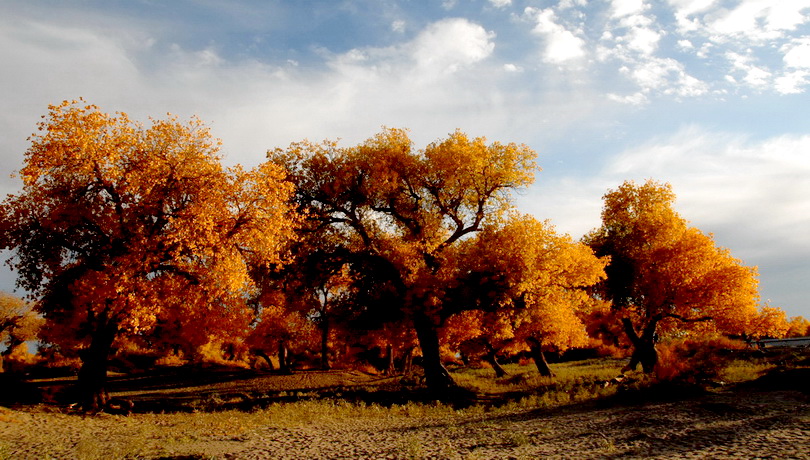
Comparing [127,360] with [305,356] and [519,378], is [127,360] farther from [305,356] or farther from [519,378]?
[519,378]

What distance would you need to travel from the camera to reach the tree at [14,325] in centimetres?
5297

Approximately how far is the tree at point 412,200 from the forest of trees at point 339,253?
0.34ft

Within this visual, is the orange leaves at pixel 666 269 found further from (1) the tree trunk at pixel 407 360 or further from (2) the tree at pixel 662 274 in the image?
(1) the tree trunk at pixel 407 360

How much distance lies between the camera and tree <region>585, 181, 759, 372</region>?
29.3m

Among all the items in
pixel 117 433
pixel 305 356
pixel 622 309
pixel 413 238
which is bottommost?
pixel 305 356

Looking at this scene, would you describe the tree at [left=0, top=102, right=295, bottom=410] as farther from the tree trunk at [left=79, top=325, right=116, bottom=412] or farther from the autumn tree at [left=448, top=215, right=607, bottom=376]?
the autumn tree at [left=448, top=215, right=607, bottom=376]

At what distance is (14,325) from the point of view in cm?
5153

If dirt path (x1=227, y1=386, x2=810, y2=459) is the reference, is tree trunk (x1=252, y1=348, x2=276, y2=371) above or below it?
below

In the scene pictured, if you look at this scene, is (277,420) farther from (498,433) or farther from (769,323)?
(769,323)

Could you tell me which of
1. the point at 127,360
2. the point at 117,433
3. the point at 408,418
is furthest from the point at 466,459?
the point at 127,360

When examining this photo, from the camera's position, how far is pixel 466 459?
9555mm

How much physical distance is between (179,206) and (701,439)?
66.4ft

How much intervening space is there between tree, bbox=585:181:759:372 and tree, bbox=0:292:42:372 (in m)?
62.4

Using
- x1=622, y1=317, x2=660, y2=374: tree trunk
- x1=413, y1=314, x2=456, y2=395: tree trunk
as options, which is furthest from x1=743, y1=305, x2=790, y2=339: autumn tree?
x1=413, y1=314, x2=456, y2=395: tree trunk
